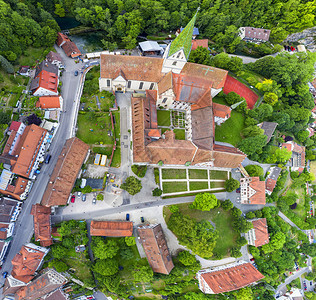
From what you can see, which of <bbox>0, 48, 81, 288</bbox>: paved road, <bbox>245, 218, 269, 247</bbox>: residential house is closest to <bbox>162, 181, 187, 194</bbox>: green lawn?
<bbox>245, 218, 269, 247</bbox>: residential house

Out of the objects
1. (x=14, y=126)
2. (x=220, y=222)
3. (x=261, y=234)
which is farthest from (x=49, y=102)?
(x=261, y=234)

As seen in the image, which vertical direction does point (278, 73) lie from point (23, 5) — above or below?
below

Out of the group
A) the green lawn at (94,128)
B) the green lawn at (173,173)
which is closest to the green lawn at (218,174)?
the green lawn at (173,173)

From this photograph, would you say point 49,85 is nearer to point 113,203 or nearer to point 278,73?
point 113,203

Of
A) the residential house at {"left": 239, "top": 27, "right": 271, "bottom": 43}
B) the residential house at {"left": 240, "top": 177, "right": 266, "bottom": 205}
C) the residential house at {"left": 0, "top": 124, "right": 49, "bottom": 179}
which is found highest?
the residential house at {"left": 239, "top": 27, "right": 271, "bottom": 43}

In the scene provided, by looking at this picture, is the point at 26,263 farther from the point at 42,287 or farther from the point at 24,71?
the point at 24,71

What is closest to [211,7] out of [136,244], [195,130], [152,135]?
[195,130]

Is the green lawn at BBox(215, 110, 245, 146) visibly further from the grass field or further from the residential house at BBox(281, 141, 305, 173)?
the grass field
